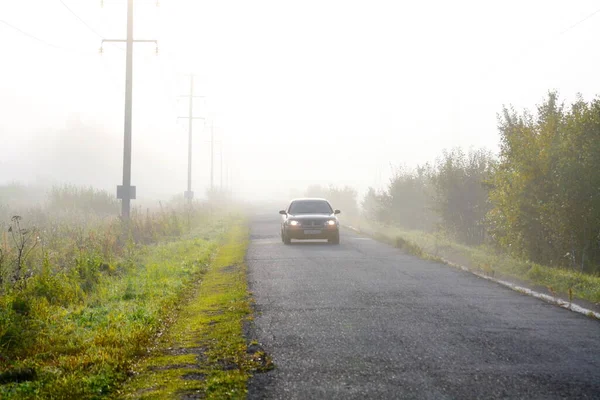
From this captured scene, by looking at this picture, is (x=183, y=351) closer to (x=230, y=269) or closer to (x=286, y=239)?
(x=230, y=269)

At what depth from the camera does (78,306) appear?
11016 millimetres

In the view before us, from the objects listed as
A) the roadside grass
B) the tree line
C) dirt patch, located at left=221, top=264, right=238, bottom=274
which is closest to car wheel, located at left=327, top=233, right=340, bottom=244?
the tree line

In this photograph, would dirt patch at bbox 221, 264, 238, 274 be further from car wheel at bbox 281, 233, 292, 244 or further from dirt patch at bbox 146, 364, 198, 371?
dirt patch at bbox 146, 364, 198, 371

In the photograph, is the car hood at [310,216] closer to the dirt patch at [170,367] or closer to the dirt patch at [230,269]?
the dirt patch at [230,269]

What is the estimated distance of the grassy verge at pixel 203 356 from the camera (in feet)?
20.8

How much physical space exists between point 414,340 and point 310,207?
19121 mm

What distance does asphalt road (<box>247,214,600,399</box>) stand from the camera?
638cm

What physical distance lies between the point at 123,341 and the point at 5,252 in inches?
231

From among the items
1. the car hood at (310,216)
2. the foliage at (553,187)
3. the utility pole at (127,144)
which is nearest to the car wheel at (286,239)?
the car hood at (310,216)

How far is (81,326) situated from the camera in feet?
30.7

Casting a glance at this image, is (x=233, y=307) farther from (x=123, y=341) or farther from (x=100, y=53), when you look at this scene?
(x=100, y=53)

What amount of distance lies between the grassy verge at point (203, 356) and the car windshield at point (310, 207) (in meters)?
14.5

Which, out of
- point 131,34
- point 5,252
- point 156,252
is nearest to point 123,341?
point 5,252

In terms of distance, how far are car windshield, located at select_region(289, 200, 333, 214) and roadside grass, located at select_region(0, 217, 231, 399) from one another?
11.5 meters
